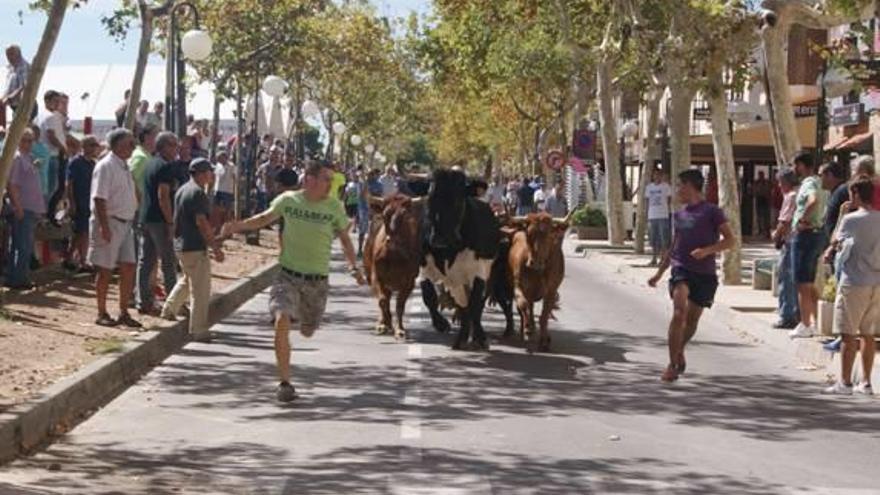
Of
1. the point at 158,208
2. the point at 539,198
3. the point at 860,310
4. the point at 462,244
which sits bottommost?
the point at 860,310

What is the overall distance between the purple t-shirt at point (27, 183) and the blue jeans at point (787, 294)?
8.26 metres

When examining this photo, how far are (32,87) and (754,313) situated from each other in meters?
10.7

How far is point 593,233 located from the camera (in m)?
41.3

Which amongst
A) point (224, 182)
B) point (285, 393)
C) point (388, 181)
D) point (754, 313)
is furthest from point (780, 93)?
point (388, 181)

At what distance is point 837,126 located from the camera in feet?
134

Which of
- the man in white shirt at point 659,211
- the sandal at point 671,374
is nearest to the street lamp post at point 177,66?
the man in white shirt at point 659,211

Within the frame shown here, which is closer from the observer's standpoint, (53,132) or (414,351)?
(414,351)

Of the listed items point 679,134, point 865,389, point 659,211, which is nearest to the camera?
point 865,389

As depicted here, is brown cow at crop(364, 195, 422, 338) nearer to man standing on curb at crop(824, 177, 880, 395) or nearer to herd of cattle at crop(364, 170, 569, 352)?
herd of cattle at crop(364, 170, 569, 352)

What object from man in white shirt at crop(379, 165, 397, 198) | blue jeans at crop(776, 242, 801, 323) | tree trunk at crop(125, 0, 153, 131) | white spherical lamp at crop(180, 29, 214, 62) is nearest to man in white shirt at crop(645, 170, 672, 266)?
man in white shirt at crop(379, 165, 397, 198)

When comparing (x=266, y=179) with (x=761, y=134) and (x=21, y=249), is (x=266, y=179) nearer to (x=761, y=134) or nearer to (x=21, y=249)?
(x=761, y=134)

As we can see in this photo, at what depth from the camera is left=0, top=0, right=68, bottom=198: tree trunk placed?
11203mm

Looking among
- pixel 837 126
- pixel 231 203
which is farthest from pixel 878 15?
pixel 837 126

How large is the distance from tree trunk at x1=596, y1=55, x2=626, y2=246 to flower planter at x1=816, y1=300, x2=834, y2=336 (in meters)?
20.5
